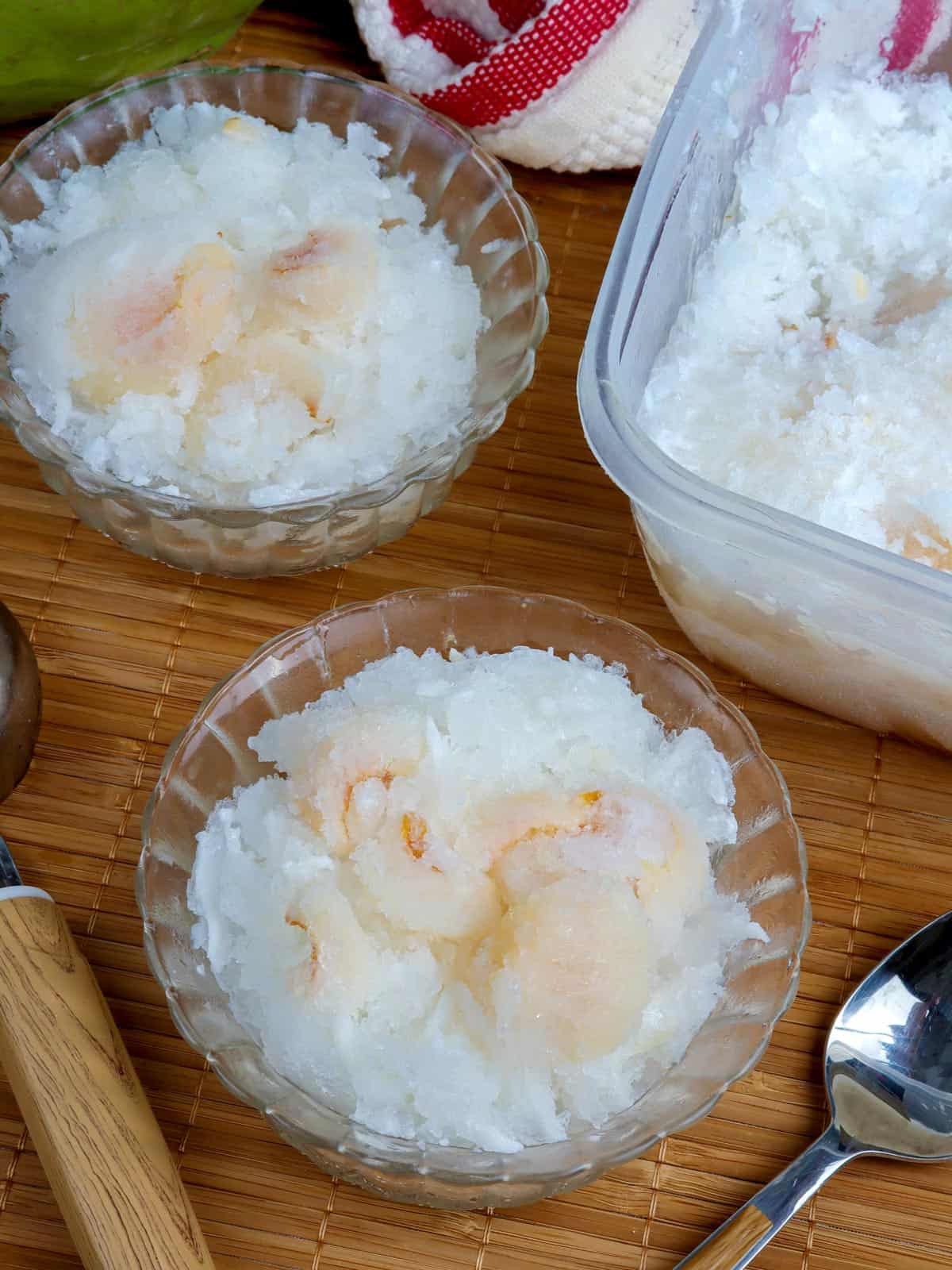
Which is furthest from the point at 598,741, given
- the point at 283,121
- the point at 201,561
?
the point at 283,121

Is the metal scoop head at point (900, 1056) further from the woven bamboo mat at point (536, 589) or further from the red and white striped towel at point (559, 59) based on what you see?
the red and white striped towel at point (559, 59)

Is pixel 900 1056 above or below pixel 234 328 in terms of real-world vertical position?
below

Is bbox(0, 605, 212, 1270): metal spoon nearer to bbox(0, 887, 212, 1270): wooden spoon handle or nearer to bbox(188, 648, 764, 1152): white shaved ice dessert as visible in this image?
bbox(0, 887, 212, 1270): wooden spoon handle

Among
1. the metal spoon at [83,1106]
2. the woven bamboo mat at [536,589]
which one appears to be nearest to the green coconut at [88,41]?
the woven bamboo mat at [536,589]

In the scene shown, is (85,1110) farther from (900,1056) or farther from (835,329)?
(835,329)

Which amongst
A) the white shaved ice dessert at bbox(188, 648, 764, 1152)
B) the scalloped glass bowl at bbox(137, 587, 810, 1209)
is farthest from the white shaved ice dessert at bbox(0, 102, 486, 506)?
the white shaved ice dessert at bbox(188, 648, 764, 1152)

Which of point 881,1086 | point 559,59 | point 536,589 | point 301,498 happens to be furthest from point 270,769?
point 559,59

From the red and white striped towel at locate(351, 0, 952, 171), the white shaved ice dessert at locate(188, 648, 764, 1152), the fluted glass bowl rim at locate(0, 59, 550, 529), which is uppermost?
the red and white striped towel at locate(351, 0, 952, 171)
